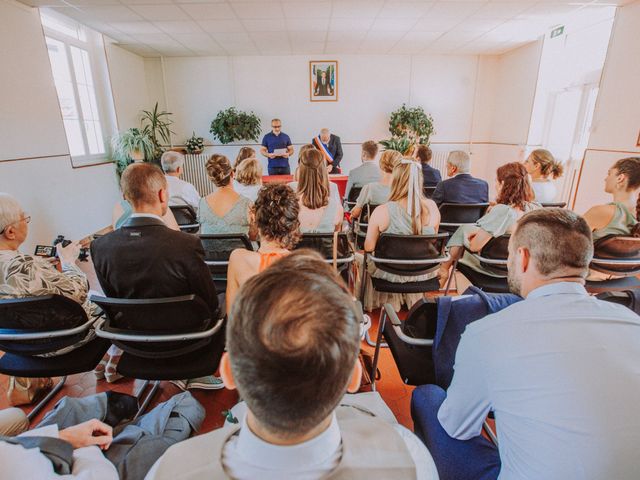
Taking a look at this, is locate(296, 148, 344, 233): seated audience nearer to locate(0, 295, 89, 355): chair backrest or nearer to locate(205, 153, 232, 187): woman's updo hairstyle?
locate(205, 153, 232, 187): woman's updo hairstyle

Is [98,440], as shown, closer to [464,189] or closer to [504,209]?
[504,209]

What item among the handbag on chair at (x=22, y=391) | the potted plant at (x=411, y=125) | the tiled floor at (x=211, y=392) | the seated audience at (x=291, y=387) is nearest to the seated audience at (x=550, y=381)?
the seated audience at (x=291, y=387)

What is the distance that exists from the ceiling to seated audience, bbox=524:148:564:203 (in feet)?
8.42

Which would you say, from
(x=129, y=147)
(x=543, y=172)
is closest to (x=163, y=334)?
(x=543, y=172)

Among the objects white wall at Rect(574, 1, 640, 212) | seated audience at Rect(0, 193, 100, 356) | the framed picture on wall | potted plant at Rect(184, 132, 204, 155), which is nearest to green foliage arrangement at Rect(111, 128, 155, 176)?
potted plant at Rect(184, 132, 204, 155)

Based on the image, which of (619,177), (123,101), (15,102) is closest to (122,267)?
(619,177)

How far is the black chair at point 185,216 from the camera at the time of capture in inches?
115

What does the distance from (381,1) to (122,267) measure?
15.1ft

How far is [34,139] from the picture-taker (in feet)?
14.0

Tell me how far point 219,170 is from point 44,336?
1.45 metres

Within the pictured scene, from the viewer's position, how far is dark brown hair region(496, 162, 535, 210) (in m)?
2.29

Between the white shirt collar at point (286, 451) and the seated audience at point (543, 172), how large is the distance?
3.37 m

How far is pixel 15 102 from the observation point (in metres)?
3.99

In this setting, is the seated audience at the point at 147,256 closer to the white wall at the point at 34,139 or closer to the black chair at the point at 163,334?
the black chair at the point at 163,334
